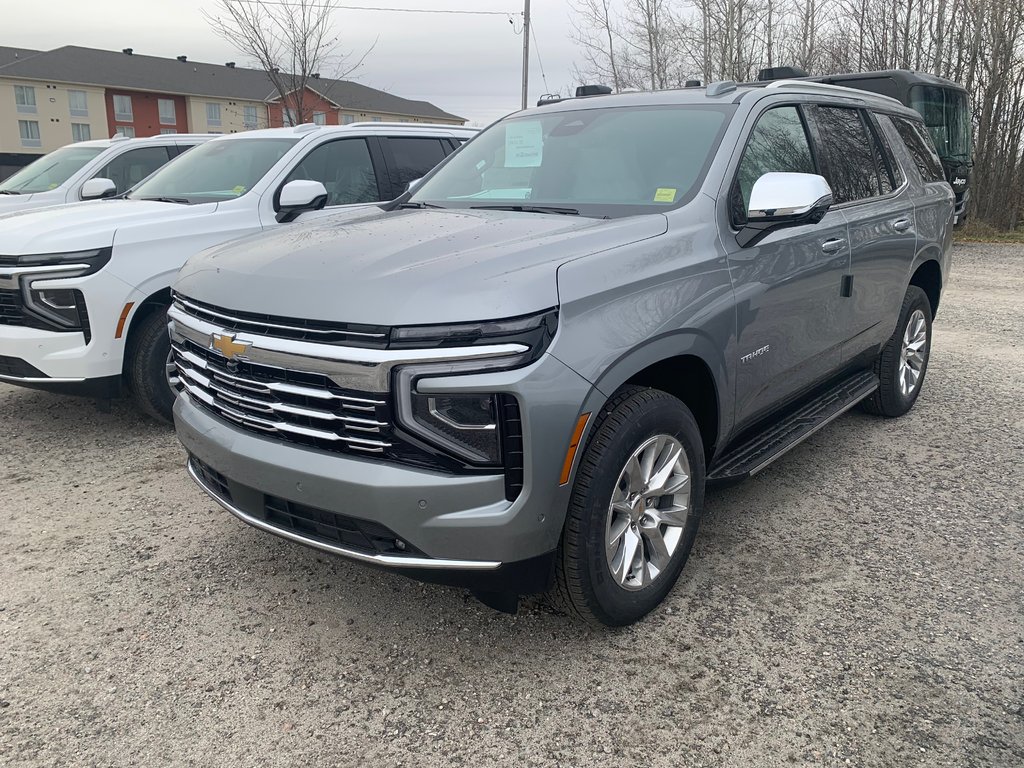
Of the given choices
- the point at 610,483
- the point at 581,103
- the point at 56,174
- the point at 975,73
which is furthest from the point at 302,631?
the point at 975,73

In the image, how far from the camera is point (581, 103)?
13.7ft

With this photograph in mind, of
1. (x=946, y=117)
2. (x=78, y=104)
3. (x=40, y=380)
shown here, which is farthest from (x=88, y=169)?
(x=78, y=104)

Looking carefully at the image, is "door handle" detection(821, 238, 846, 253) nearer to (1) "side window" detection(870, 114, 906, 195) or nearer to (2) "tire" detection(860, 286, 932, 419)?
(1) "side window" detection(870, 114, 906, 195)

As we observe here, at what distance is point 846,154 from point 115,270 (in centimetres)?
406

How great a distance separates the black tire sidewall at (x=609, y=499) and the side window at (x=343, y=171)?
4.06m

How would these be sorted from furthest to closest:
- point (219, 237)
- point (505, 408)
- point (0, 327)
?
point (219, 237)
point (0, 327)
point (505, 408)

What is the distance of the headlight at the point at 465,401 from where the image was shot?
7.74 feet

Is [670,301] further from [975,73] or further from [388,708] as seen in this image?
[975,73]

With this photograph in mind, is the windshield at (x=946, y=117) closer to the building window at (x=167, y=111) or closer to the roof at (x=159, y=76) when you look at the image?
the roof at (x=159, y=76)

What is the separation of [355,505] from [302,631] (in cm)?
82

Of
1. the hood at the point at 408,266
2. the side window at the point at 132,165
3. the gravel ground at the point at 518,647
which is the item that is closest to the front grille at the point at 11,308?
the gravel ground at the point at 518,647

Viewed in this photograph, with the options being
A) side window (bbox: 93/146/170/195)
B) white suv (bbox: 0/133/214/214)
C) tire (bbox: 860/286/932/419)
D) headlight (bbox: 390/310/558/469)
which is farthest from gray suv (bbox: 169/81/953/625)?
side window (bbox: 93/146/170/195)

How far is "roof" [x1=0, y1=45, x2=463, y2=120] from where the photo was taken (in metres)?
54.3

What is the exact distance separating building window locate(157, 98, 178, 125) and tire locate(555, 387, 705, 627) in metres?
62.6
